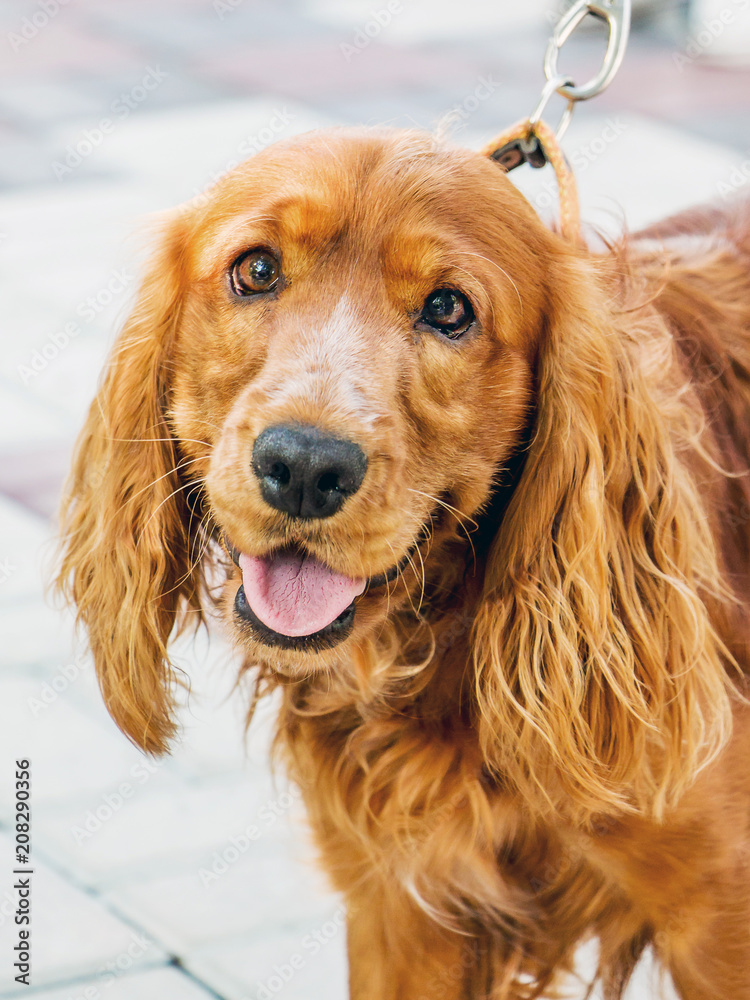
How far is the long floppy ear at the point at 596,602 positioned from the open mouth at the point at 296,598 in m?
0.29

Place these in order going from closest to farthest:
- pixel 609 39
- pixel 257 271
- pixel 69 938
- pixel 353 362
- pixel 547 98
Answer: pixel 353 362 → pixel 257 271 → pixel 547 98 → pixel 609 39 → pixel 69 938

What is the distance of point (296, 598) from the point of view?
1897mm

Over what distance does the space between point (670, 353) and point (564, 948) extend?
44.9 inches

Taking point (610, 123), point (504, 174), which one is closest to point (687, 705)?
point (504, 174)

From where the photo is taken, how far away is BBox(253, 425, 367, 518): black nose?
174 cm

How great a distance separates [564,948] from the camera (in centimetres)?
247

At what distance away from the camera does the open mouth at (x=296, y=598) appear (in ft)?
6.21

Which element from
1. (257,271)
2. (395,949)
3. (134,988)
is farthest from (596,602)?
(134,988)

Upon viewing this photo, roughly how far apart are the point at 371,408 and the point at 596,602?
0.51 metres

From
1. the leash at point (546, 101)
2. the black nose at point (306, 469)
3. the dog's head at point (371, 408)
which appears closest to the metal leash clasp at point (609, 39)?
the leash at point (546, 101)

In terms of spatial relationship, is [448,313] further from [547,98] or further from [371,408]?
[547,98]

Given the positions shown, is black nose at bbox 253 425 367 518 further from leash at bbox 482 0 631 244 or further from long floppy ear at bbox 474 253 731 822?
leash at bbox 482 0 631 244

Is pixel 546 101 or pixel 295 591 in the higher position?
pixel 546 101

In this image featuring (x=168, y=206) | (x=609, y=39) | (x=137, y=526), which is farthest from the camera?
(x=168, y=206)
